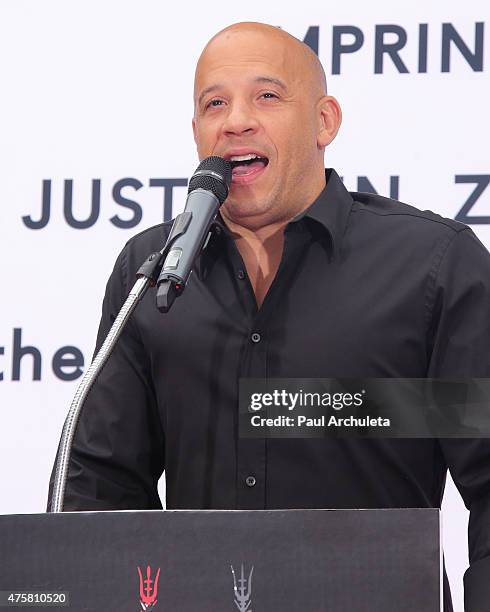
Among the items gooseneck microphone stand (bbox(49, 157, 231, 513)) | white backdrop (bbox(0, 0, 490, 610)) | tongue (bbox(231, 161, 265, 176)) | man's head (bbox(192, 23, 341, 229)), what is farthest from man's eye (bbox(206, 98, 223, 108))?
white backdrop (bbox(0, 0, 490, 610))

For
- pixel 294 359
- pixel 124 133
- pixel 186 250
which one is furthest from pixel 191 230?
pixel 124 133

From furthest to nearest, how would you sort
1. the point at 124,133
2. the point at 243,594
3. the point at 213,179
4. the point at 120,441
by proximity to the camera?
the point at 124,133
the point at 120,441
the point at 213,179
the point at 243,594

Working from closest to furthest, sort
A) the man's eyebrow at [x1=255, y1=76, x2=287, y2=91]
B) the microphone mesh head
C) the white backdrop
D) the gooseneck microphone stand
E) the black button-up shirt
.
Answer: the gooseneck microphone stand < the microphone mesh head < the black button-up shirt < the man's eyebrow at [x1=255, y1=76, x2=287, y2=91] < the white backdrop

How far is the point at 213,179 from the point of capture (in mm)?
1575

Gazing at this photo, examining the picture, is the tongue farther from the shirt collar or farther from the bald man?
the shirt collar

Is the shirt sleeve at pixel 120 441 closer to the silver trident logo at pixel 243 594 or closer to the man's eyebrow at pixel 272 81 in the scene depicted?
the man's eyebrow at pixel 272 81

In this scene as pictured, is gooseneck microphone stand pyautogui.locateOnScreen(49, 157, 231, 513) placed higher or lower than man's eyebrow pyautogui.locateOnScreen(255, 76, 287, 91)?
lower

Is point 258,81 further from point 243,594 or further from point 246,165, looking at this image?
point 243,594

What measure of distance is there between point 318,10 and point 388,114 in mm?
255

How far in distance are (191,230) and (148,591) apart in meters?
0.45

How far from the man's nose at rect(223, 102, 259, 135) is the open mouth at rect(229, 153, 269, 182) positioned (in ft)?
0.12

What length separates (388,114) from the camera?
2385 millimetres

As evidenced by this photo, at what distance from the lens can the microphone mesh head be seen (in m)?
1.56

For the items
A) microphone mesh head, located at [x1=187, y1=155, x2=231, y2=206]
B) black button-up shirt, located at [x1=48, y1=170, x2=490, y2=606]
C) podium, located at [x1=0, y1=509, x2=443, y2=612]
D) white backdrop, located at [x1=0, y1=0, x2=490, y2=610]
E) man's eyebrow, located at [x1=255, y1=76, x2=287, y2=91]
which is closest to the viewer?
podium, located at [x1=0, y1=509, x2=443, y2=612]
